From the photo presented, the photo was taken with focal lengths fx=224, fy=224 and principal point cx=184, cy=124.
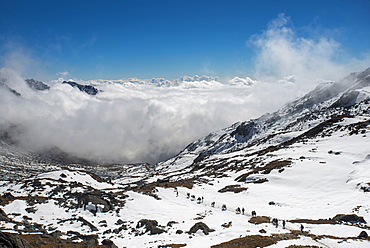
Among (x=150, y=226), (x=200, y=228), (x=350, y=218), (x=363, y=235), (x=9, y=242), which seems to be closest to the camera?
(x=9, y=242)

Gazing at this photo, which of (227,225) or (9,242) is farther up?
(9,242)

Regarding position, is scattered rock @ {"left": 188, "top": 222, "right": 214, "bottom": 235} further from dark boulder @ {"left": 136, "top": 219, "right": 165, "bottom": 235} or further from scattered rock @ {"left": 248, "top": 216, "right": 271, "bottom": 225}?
scattered rock @ {"left": 248, "top": 216, "right": 271, "bottom": 225}

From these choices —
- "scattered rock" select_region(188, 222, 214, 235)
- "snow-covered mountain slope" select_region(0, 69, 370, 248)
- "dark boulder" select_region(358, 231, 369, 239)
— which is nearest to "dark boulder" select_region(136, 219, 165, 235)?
"snow-covered mountain slope" select_region(0, 69, 370, 248)

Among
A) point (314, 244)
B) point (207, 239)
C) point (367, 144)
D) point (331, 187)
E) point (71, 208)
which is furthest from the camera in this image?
point (367, 144)

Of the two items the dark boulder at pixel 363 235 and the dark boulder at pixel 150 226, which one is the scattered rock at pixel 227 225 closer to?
the dark boulder at pixel 150 226

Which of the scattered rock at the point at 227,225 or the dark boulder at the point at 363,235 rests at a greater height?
the dark boulder at the point at 363,235

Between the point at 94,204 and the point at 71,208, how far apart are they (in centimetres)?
433

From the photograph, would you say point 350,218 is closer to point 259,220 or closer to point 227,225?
point 259,220

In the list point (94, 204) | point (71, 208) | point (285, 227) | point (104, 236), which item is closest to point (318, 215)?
point (285, 227)

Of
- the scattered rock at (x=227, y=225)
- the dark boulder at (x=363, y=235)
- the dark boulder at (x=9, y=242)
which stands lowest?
the scattered rock at (x=227, y=225)

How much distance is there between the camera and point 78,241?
29719mm

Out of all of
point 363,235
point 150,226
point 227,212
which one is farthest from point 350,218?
point 150,226

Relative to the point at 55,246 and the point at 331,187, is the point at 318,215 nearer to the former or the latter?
the point at 331,187

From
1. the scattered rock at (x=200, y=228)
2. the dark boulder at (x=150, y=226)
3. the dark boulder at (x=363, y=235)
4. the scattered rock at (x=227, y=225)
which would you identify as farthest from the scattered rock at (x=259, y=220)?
the dark boulder at (x=150, y=226)
